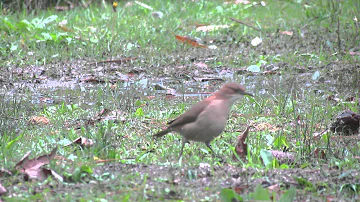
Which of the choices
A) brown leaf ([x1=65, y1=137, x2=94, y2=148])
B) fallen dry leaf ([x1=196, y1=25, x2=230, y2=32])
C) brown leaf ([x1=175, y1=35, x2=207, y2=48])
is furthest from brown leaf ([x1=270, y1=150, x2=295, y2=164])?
fallen dry leaf ([x1=196, y1=25, x2=230, y2=32])

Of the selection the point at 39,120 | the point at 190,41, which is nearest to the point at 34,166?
the point at 39,120

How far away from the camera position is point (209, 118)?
4.48 meters

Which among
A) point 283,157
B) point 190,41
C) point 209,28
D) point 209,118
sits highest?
point 209,28

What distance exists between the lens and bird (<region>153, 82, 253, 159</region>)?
14.7 feet

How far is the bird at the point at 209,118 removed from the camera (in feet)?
14.7

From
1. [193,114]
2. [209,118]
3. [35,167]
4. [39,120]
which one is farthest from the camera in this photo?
[39,120]

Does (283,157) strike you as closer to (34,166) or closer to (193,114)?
(193,114)

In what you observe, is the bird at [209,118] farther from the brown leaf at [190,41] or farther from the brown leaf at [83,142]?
the brown leaf at [190,41]

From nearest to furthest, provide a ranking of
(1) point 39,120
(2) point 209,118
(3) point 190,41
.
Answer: (2) point 209,118, (1) point 39,120, (3) point 190,41

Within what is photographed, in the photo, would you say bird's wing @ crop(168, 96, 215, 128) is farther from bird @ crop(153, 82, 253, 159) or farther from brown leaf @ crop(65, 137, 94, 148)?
brown leaf @ crop(65, 137, 94, 148)

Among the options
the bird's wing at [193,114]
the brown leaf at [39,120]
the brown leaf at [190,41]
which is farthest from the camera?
the brown leaf at [190,41]

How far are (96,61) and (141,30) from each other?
1.38 metres

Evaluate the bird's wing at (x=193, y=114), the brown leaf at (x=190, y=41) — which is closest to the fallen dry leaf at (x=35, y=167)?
the bird's wing at (x=193, y=114)

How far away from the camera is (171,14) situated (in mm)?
10969
